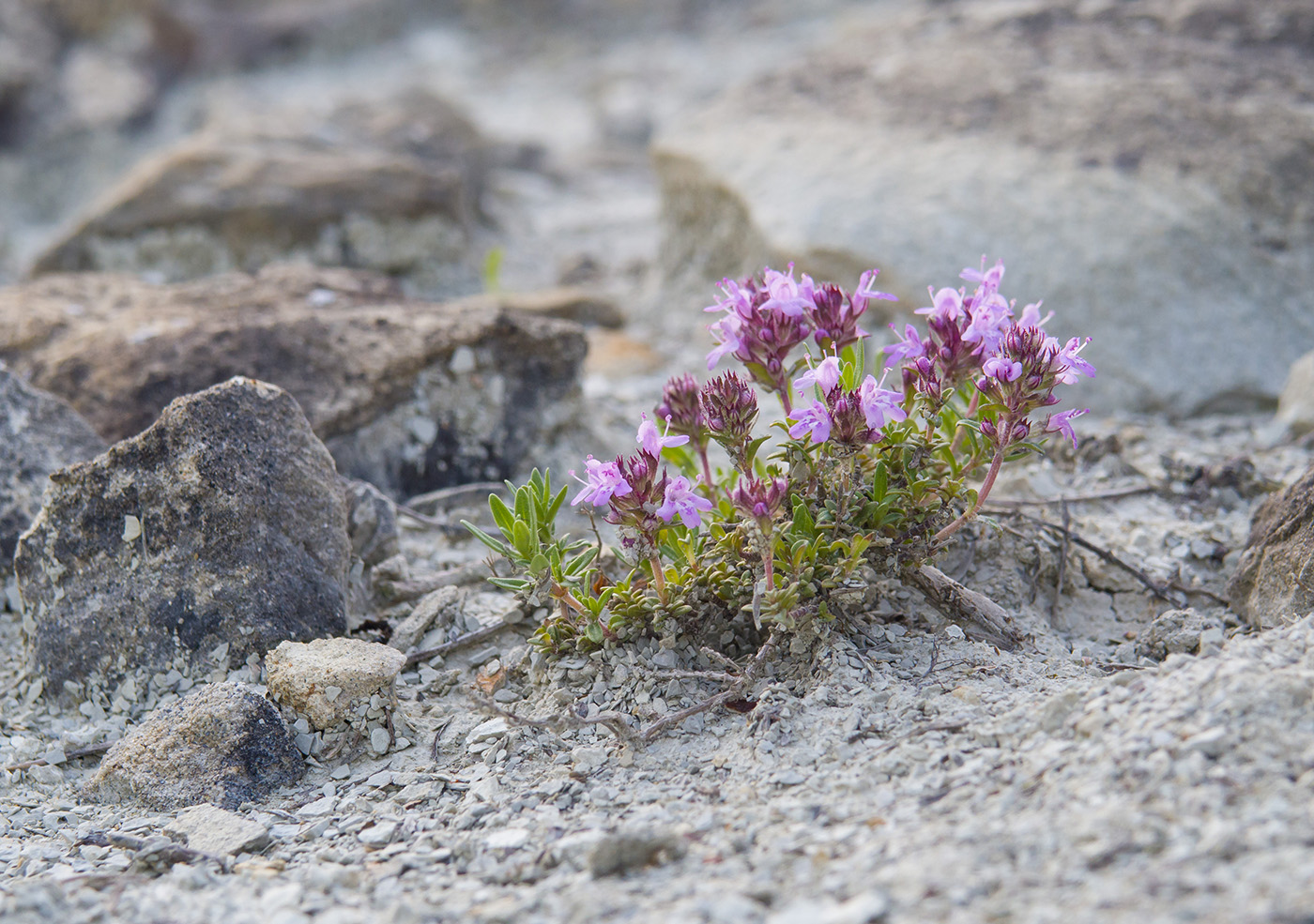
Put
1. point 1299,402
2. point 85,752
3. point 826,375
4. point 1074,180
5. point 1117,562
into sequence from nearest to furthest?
point 826,375
point 85,752
point 1117,562
point 1299,402
point 1074,180

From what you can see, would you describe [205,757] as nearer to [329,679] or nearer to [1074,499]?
[329,679]

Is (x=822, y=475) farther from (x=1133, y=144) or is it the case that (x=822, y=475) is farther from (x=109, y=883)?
(x=1133, y=144)

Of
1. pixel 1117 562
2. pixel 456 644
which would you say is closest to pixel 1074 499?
pixel 1117 562

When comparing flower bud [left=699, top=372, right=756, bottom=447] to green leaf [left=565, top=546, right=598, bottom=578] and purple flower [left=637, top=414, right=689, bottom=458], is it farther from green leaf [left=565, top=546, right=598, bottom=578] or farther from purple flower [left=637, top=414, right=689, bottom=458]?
green leaf [left=565, top=546, right=598, bottom=578]

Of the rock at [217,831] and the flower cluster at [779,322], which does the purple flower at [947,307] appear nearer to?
the flower cluster at [779,322]

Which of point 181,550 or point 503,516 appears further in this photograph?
point 181,550

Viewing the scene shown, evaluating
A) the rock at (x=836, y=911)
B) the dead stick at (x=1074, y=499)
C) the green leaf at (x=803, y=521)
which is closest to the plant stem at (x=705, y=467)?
the green leaf at (x=803, y=521)

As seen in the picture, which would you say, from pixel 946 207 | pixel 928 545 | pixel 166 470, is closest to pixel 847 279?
pixel 946 207

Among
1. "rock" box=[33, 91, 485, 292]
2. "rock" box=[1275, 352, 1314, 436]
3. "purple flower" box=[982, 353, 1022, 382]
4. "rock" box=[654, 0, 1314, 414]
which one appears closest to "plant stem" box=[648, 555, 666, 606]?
"purple flower" box=[982, 353, 1022, 382]

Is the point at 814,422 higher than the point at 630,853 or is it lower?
higher
